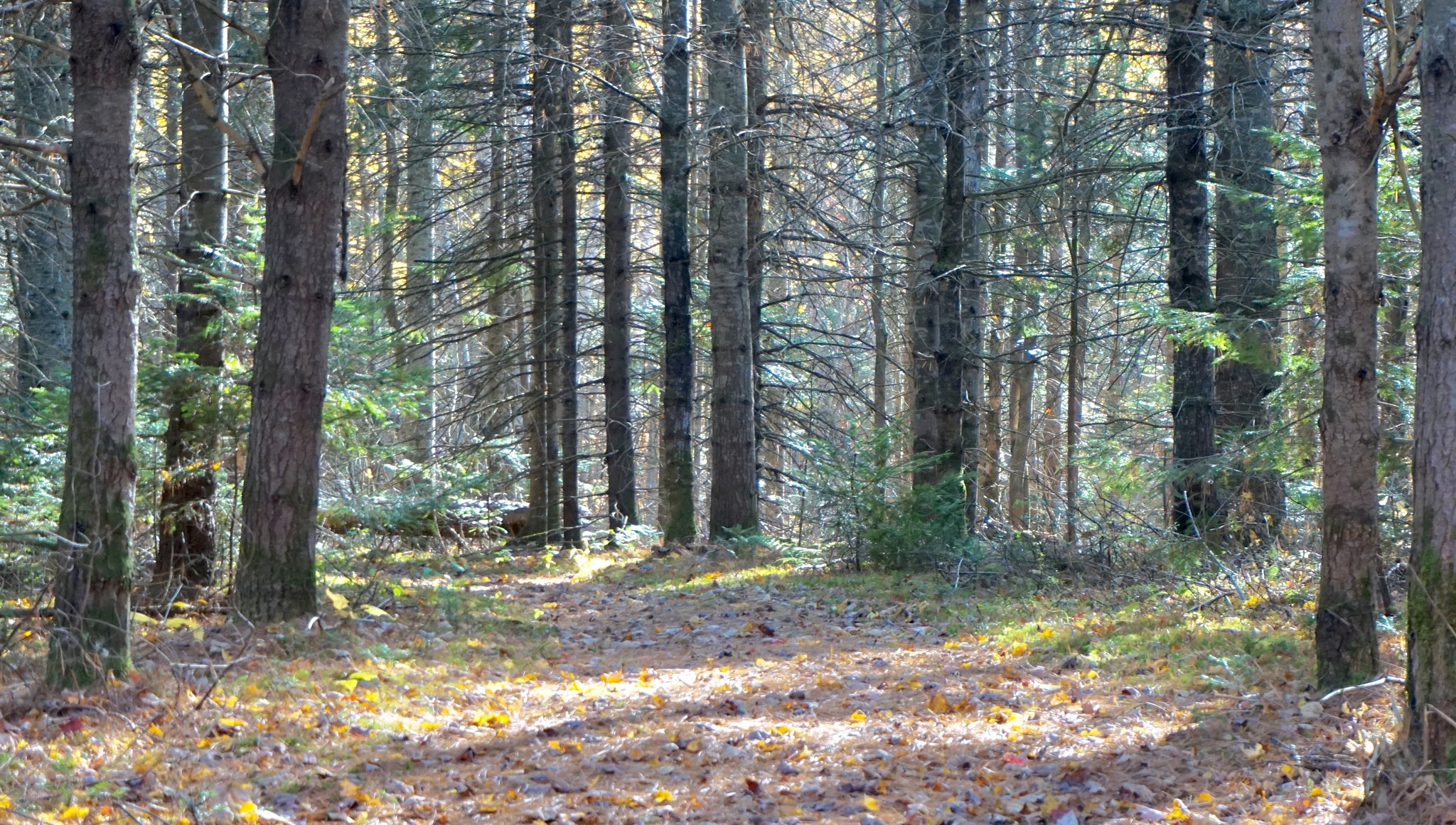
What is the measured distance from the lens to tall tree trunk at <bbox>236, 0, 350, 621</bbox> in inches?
291

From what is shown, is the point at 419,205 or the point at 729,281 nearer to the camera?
the point at 729,281

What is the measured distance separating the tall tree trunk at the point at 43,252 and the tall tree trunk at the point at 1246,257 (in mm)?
9862

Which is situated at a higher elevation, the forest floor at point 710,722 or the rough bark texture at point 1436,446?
the rough bark texture at point 1436,446

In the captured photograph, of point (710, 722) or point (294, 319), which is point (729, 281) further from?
point (710, 722)

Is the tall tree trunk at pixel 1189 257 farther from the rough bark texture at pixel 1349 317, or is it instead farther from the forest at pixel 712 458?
the rough bark texture at pixel 1349 317

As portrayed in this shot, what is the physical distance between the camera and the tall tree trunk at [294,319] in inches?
291

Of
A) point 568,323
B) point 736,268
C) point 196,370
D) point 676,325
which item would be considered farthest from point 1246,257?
point 196,370

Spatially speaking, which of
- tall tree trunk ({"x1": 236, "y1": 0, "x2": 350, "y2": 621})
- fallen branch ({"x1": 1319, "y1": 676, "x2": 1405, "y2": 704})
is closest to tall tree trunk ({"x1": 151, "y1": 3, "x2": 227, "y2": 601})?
tall tree trunk ({"x1": 236, "y1": 0, "x2": 350, "y2": 621})

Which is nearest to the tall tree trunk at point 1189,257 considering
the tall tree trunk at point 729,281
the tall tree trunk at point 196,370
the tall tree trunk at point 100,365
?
the tall tree trunk at point 729,281

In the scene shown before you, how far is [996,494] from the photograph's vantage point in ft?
70.3

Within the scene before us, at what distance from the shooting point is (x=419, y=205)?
18.3 metres

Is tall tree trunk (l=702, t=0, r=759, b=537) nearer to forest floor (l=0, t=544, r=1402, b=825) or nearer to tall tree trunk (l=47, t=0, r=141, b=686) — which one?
forest floor (l=0, t=544, r=1402, b=825)

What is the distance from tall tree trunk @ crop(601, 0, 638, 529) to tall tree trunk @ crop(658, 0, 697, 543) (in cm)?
55

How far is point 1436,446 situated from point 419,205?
16492 millimetres
